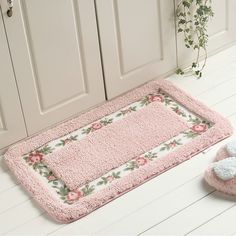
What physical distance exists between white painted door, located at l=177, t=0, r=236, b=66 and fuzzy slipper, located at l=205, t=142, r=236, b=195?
754mm

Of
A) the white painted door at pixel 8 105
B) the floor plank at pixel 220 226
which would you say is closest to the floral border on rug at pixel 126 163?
the white painted door at pixel 8 105

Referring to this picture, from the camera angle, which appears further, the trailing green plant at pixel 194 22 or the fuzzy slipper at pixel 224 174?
the trailing green plant at pixel 194 22

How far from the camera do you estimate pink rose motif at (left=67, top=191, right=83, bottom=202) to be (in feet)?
8.54

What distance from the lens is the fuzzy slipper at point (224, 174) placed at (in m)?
2.51

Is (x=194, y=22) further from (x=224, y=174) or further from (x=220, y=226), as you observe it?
(x=220, y=226)

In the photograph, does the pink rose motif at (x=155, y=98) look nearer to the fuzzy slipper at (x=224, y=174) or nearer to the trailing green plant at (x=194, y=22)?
the trailing green plant at (x=194, y=22)

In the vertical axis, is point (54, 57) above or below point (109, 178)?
above

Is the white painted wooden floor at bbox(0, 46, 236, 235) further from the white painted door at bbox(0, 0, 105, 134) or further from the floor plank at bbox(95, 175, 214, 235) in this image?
the white painted door at bbox(0, 0, 105, 134)

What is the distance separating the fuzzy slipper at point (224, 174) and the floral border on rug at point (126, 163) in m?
0.26

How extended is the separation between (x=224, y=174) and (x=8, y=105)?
3.07ft

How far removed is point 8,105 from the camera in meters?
2.78

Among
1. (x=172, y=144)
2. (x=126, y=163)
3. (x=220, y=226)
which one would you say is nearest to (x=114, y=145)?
(x=126, y=163)

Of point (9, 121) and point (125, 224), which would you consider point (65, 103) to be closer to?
point (9, 121)

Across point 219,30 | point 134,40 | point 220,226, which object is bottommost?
point 220,226
